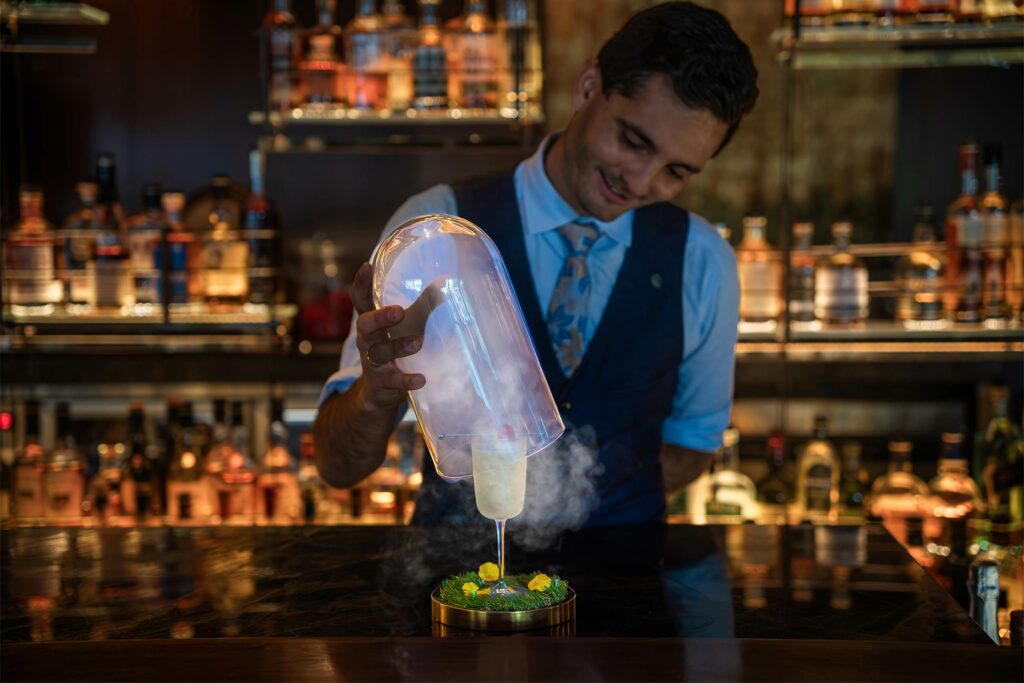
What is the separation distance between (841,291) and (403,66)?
1.04 metres

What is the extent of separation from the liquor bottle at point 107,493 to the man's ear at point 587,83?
141 cm

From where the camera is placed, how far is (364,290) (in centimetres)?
108

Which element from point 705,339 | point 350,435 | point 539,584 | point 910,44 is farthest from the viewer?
point 910,44

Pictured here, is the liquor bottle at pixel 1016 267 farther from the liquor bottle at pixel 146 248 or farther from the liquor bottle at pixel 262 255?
the liquor bottle at pixel 146 248

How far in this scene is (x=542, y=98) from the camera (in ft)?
8.82

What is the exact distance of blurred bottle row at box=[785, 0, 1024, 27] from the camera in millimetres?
2240

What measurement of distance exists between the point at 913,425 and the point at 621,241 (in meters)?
1.30

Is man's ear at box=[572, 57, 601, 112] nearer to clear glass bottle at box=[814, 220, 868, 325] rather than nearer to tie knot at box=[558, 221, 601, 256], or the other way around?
tie knot at box=[558, 221, 601, 256]

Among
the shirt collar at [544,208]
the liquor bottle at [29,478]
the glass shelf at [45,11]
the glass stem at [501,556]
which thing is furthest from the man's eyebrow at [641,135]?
the liquor bottle at [29,478]

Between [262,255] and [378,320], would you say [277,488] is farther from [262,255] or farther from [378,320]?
[378,320]

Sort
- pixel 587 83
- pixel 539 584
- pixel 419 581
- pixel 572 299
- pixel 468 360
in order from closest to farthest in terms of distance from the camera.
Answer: pixel 468 360 → pixel 539 584 → pixel 419 581 → pixel 587 83 → pixel 572 299

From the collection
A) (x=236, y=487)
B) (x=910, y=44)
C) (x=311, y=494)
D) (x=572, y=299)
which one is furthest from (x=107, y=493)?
(x=910, y=44)

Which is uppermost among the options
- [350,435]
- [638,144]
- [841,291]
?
[638,144]

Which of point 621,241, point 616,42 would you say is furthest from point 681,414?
point 616,42
